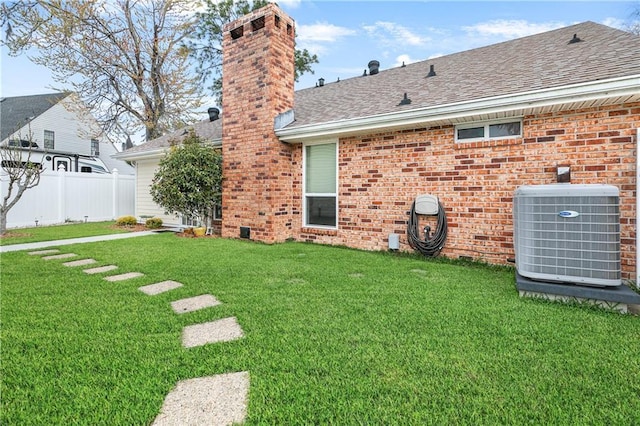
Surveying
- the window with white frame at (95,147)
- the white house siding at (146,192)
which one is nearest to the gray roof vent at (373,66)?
the white house siding at (146,192)

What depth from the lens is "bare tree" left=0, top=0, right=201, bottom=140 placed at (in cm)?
1316

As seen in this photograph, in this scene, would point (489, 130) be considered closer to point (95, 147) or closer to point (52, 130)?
point (52, 130)

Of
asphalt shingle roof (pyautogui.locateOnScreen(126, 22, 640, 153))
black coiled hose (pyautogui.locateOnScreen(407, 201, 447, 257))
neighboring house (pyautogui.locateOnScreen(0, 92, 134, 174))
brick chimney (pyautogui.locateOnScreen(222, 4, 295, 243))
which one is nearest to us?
asphalt shingle roof (pyautogui.locateOnScreen(126, 22, 640, 153))

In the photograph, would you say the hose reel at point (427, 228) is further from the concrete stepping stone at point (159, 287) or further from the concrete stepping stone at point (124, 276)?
the concrete stepping stone at point (124, 276)

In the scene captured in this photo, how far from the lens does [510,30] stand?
27.4 ft

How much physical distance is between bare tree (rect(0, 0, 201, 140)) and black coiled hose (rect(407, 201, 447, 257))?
13.8 metres

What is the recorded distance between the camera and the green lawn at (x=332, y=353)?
1.54 metres

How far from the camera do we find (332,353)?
2057 mm

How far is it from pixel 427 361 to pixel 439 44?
1063 cm

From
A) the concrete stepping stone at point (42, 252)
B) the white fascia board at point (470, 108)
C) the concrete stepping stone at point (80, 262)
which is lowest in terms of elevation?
the concrete stepping stone at point (80, 262)

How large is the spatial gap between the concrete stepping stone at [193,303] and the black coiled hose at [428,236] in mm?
3345

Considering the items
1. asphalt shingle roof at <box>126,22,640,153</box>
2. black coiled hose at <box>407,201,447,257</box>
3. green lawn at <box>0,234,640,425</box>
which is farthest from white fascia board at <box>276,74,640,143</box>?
green lawn at <box>0,234,640,425</box>

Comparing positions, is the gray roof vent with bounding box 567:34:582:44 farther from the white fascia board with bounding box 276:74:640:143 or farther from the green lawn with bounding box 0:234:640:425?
the green lawn with bounding box 0:234:640:425

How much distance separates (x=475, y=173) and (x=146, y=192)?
9856 mm
